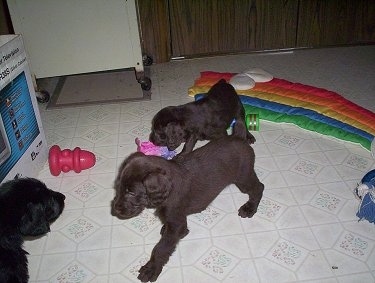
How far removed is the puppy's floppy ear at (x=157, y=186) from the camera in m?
1.39

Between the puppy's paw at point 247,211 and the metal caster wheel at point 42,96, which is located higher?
the metal caster wheel at point 42,96

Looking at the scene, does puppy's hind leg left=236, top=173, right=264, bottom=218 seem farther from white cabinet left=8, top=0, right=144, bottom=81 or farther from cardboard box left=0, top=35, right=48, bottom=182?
white cabinet left=8, top=0, right=144, bottom=81

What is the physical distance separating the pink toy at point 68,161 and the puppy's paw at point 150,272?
920 millimetres

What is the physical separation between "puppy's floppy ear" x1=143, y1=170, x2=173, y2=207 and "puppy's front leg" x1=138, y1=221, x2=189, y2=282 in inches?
9.2

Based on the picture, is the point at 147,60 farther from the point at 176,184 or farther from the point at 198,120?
the point at 176,184

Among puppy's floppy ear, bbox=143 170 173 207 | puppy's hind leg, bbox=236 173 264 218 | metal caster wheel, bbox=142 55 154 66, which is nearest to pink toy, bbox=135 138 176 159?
puppy's hind leg, bbox=236 173 264 218

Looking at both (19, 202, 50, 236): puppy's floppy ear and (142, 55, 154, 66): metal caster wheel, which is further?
(142, 55, 154, 66): metal caster wheel

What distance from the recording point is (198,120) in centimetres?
229

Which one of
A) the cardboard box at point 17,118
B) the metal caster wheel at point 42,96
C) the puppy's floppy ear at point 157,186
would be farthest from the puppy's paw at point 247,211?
the metal caster wheel at point 42,96

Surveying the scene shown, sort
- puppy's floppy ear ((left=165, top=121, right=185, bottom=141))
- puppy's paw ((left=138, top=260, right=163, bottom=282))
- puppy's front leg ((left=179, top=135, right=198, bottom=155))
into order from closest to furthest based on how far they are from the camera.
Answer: puppy's paw ((left=138, top=260, right=163, bottom=282))
puppy's floppy ear ((left=165, top=121, right=185, bottom=141))
puppy's front leg ((left=179, top=135, right=198, bottom=155))

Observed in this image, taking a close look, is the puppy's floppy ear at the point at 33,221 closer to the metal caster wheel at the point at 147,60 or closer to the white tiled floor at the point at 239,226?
the white tiled floor at the point at 239,226

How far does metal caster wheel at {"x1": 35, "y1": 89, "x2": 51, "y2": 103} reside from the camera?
326cm

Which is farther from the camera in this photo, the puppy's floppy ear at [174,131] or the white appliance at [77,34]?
the white appliance at [77,34]

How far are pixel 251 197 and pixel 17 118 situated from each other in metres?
1.43
